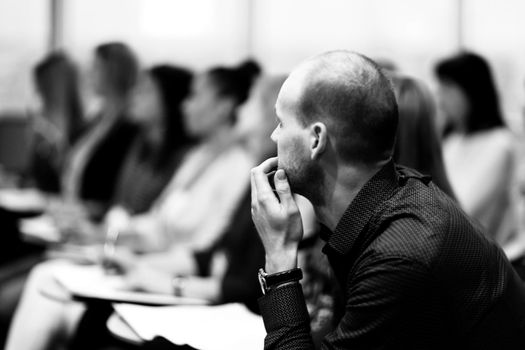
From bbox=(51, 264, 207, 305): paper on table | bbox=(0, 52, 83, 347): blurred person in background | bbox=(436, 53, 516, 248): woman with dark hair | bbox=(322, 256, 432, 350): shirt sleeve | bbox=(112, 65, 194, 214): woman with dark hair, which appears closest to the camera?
bbox=(322, 256, 432, 350): shirt sleeve

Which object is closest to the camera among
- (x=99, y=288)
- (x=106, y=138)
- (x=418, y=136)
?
(x=418, y=136)

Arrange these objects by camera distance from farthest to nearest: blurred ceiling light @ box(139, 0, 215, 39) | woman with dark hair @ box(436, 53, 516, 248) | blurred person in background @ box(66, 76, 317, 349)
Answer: blurred ceiling light @ box(139, 0, 215, 39)
woman with dark hair @ box(436, 53, 516, 248)
blurred person in background @ box(66, 76, 317, 349)

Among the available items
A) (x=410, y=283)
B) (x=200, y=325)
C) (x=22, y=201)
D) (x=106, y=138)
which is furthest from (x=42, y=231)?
(x=410, y=283)

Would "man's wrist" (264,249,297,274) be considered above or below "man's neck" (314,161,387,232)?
below

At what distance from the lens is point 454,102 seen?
331 cm

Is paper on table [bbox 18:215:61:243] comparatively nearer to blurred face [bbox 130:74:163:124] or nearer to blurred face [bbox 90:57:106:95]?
blurred face [bbox 130:74:163:124]

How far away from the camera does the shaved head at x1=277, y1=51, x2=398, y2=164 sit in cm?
135

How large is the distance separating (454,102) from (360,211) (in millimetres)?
2085

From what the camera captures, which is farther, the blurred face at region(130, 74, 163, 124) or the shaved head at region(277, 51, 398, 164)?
the blurred face at region(130, 74, 163, 124)

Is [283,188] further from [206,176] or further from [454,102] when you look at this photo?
[454,102]

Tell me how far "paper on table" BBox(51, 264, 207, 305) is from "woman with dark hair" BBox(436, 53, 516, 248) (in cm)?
130

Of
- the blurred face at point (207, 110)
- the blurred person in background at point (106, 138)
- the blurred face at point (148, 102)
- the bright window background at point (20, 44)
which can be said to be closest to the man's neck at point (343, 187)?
the blurred face at point (207, 110)

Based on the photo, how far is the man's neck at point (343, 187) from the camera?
1.39 metres

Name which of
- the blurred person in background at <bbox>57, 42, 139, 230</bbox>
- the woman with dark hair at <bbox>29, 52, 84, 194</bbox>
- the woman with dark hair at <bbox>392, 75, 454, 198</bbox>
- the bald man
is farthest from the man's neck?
the woman with dark hair at <bbox>29, 52, 84, 194</bbox>
